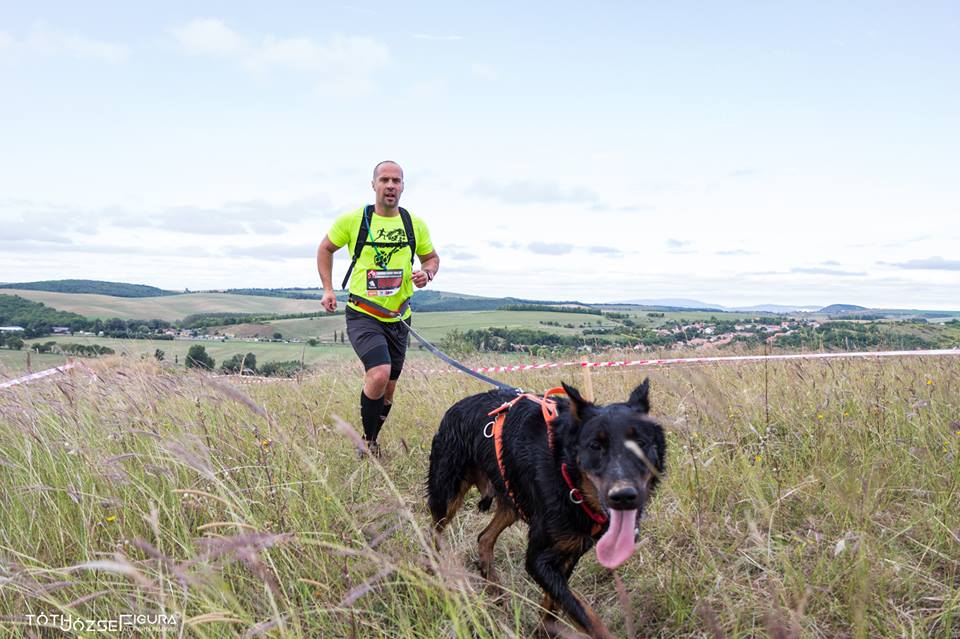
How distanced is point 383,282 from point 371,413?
117 centimetres

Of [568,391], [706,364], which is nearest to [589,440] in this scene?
[568,391]

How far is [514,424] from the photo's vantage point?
341 cm

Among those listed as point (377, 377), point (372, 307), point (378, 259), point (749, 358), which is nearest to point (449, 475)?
point (377, 377)

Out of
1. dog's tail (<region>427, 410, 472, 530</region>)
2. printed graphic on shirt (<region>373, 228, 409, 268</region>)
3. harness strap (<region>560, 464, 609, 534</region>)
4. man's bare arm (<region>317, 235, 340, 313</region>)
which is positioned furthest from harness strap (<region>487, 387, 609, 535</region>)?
man's bare arm (<region>317, 235, 340, 313</region>)

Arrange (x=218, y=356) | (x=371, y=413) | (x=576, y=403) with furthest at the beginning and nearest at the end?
(x=218, y=356)
(x=371, y=413)
(x=576, y=403)

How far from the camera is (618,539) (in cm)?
238

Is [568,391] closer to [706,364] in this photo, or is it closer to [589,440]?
[589,440]

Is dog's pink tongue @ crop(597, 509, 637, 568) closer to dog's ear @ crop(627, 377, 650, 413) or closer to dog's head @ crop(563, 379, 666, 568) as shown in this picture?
dog's head @ crop(563, 379, 666, 568)

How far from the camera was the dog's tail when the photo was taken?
12.3 ft

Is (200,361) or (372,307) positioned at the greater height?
(372,307)

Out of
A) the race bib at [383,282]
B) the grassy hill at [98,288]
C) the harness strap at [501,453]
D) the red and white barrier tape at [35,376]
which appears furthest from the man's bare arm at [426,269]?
the grassy hill at [98,288]

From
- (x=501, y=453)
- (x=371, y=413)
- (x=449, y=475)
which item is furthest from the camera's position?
(x=371, y=413)

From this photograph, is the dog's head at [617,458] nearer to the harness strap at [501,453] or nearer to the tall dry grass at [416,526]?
the tall dry grass at [416,526]

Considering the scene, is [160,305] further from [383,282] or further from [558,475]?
[558,475]
